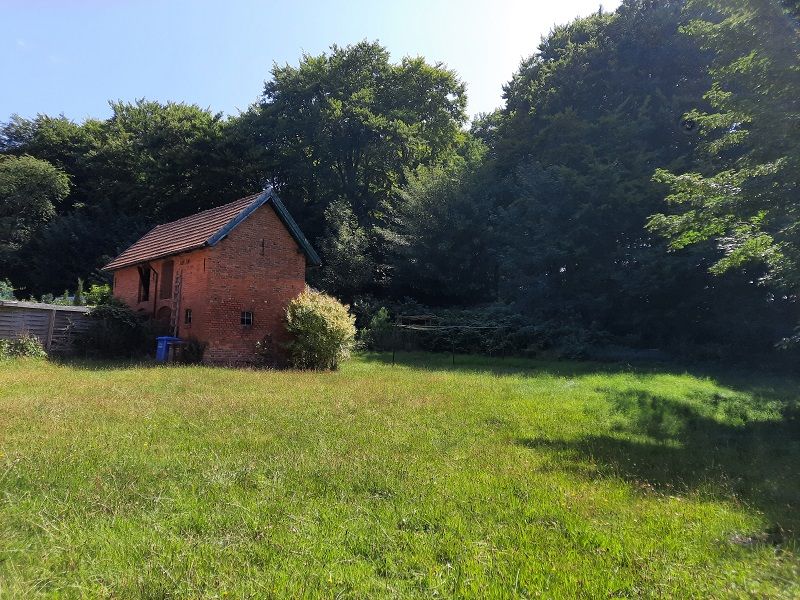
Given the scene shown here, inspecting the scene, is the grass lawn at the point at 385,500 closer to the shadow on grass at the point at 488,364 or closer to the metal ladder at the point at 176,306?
the shadow on grass at the point at 488,364

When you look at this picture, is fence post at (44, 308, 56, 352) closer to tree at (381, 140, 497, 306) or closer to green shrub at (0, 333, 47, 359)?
green shrub at (0, 333, 47, 359)

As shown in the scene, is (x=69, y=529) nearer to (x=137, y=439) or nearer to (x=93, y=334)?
(x=137, y=439)

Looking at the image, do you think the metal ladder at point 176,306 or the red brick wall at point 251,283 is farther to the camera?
the metal ladder at point 176,306

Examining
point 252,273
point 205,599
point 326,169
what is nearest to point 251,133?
point 326,169

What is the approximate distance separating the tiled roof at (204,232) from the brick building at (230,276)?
38mm

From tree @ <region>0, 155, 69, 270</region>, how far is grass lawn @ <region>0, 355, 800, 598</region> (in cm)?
3153

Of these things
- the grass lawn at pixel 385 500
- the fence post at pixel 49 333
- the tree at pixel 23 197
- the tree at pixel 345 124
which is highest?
the tree at pixel 345 124

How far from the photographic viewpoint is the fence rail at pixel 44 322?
17.6 meters

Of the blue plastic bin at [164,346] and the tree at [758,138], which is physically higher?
the tree at [758,138]

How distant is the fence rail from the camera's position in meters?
17.6

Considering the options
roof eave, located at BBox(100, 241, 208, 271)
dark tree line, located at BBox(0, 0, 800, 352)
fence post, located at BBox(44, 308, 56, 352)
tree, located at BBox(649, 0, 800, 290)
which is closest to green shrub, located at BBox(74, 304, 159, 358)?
fence post, located at BBox(44, 308, 56, 352)

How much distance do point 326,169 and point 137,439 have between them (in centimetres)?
3301

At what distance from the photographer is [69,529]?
12.9 ft

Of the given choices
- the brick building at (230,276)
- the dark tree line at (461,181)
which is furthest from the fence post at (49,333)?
the dark tree line at (461,181)
